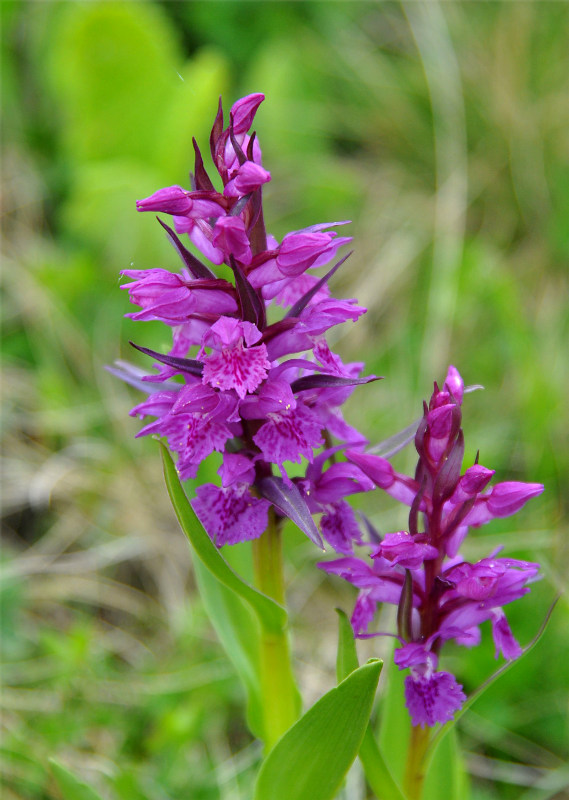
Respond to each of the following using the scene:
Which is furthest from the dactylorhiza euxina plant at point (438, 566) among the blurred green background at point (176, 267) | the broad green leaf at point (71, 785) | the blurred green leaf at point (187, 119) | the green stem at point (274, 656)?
the blurred green leaf at point (187, 119)

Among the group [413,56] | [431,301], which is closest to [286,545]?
[431,301]

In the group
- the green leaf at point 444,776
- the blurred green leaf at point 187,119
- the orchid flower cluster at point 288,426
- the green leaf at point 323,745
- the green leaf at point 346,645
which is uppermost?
the blurred green leaf at point 187,119

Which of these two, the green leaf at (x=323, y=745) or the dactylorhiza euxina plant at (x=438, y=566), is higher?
the dactylorhiza euxina plant at (x=438, y=566)

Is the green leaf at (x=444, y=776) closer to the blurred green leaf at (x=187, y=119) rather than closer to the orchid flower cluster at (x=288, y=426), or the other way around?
the orchid flower cluster at (x=288, y=426)

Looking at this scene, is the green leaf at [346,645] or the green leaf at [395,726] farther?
the green leaf at [395,726]

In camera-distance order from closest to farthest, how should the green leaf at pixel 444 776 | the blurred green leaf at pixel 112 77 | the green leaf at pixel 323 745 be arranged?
the green leaf at pixel 323 745, the green leaf at pixel 444 776, the blurred green leaf at pixel 112 77

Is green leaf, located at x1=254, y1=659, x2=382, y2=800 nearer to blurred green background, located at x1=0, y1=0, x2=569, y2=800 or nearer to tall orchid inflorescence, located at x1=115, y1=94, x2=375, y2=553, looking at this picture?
tall orchid inflorescence, located at x1=115, y1=94, x2=375, y2=553
